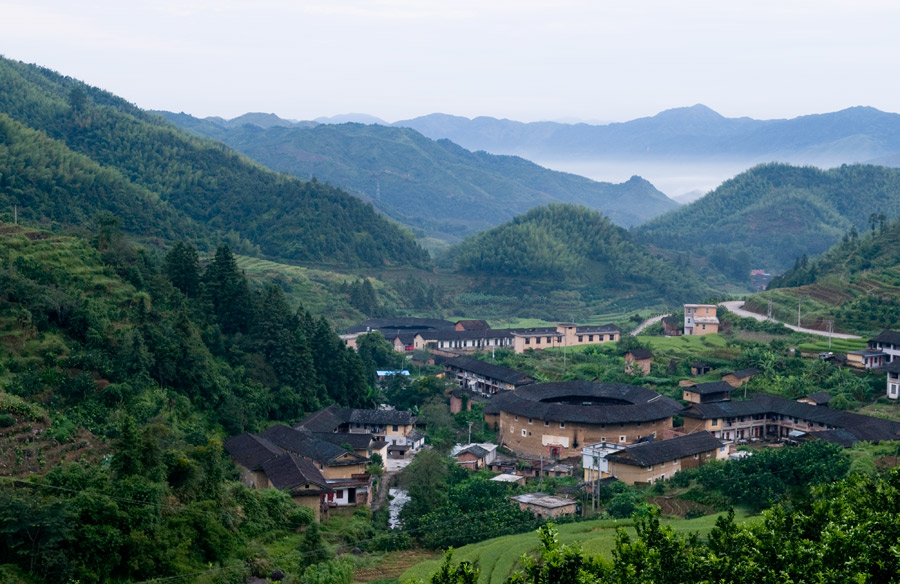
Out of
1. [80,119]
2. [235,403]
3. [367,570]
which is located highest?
[80,119]

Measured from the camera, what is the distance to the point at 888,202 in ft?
373

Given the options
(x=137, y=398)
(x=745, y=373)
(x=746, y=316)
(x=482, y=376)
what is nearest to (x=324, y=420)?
(x=137, y=398)

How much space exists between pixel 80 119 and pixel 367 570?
6265 centimetres

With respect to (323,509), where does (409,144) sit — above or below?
above

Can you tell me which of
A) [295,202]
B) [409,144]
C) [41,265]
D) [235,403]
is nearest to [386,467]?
[235,403]

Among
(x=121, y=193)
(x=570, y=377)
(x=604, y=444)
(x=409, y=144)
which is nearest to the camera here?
(x=604, y=444)

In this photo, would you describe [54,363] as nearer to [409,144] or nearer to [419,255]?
[419,255]

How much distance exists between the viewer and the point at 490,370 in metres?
39.4

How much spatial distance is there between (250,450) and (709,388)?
17403mm

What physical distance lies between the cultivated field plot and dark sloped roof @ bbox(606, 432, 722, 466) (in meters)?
3.85

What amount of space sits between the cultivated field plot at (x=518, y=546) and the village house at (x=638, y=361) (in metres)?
16.7

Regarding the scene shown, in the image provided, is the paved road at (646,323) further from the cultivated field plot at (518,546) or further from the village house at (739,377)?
the cultivated field plot at (518,546)

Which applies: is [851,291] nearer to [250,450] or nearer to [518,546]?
[518,546]

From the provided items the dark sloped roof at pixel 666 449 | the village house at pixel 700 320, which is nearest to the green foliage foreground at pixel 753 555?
the dark sloped roof at pixel 666 449
